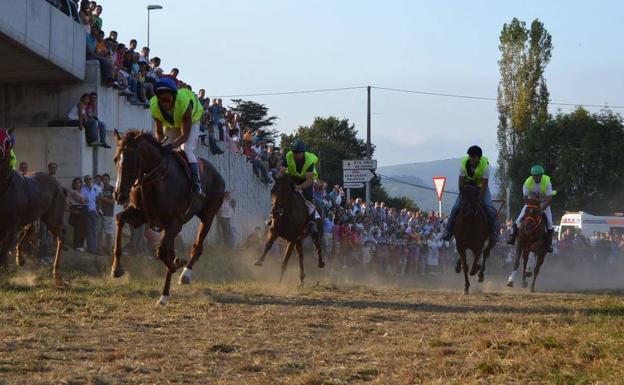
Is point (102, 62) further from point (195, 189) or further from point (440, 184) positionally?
point (440, 184)

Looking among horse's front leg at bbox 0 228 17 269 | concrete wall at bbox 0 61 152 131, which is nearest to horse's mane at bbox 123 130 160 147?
horse's front leg at bbox 0 228 17 269

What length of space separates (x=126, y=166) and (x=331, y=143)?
238 feet

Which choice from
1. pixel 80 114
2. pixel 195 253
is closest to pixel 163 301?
pixel 195 253

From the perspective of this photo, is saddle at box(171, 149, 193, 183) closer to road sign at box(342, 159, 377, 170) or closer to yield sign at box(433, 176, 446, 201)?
road sign at box(342, 159, 377, 170)

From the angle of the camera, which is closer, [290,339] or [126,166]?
[290,339]

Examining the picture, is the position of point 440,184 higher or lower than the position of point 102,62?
lower

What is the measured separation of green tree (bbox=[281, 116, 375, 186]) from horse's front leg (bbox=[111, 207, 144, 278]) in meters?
66.8

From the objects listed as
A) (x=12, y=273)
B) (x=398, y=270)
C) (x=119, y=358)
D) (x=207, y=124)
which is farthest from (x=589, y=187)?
(x=119, y=358)

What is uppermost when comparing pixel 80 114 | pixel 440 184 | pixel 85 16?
pixel 85 16

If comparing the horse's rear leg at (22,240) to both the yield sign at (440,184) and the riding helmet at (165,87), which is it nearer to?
the riding helmet at (165,87)

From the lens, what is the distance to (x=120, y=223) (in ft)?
42.2

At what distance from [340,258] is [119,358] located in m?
21.6

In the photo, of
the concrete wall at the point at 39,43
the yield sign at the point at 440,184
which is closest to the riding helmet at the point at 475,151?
the concrete wall at the point at 39,43

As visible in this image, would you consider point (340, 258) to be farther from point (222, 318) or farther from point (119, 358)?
point (119, 358)
